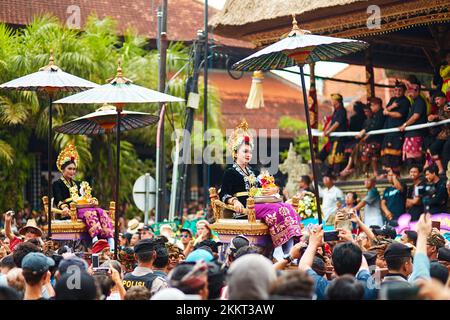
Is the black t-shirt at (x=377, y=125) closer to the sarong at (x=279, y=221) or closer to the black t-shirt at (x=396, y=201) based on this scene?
the black t-shirt at (x=396, y=201)

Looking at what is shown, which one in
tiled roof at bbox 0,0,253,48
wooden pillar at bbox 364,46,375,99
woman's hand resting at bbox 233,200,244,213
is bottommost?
woman's hand resting at bbox 233,200,244,213

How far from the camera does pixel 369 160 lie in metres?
16.3

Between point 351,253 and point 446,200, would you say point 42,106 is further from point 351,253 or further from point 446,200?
point 351,253

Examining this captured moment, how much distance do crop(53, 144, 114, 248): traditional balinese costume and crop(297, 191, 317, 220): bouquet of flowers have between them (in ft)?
13.0

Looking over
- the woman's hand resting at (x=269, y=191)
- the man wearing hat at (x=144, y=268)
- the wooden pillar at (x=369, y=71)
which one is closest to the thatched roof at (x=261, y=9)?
the wooden pillar at (x=369, y=71)

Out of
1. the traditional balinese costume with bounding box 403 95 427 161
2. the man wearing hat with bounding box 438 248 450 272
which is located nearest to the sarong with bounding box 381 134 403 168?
the traditional balinese costume with bounding box 403 95 427 161

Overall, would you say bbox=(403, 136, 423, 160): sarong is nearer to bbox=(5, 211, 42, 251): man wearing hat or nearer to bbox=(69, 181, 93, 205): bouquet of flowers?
bbox=(69, 181, 93, 205): bouquet of flowers

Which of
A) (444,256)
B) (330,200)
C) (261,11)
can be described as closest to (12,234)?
(444,256)

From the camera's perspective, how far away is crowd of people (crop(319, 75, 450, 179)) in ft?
48.1

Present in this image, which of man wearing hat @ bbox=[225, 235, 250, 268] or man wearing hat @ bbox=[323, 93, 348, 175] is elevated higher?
man wearing hat @ bbox=[323, 93, 348, 175]

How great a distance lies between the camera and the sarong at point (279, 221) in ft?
31.1

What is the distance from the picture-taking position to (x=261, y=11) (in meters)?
16.1
